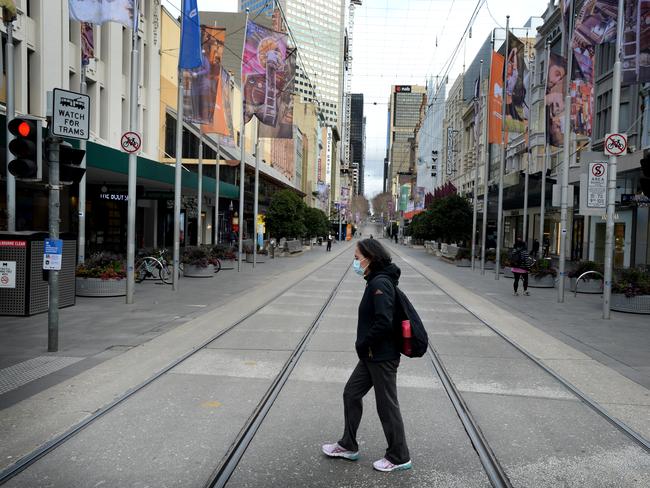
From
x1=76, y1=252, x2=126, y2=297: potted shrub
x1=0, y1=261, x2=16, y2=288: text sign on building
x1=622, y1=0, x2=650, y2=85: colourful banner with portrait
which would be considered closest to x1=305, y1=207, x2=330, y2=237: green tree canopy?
x1=76, y1=252, x2=126, y2=297: potted shrub

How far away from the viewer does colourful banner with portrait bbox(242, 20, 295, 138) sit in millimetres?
21656

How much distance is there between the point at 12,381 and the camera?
6.70 m

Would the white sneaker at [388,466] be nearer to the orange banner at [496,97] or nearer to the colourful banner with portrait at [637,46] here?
the colourful banner with portrait at [637,46]

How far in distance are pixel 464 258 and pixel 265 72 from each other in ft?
63.6

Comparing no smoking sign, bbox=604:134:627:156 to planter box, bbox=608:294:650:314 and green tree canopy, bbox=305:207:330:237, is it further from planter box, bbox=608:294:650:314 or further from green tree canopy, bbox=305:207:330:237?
green tree canopy, bbox=305:207:330:237

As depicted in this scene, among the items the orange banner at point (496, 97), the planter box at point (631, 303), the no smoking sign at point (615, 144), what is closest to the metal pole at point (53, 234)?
the no smoking sign at point (615, 144)

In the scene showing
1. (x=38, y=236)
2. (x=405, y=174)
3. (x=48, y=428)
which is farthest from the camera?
(x=405, y=174)

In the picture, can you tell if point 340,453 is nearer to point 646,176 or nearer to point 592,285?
point 646,176

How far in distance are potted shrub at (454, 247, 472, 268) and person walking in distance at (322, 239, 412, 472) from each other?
32004 mm

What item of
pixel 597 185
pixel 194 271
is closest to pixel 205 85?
pixel 194 271

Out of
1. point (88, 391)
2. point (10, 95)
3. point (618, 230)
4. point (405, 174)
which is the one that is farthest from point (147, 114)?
point (405, 174)

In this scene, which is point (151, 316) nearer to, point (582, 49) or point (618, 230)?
point (582, 49)

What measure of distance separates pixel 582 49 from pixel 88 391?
51.1 ft

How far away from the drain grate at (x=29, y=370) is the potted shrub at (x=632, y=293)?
12412 mm
